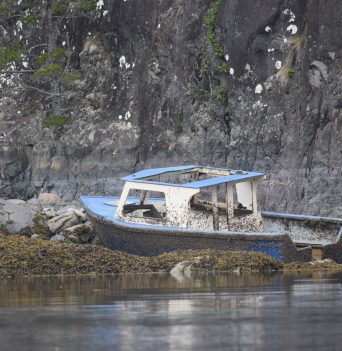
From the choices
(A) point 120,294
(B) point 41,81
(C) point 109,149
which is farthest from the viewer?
(B) point 41,81

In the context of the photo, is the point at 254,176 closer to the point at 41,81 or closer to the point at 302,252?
the point at 302,252

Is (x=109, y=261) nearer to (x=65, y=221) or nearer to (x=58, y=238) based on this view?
(x=58, y=238)

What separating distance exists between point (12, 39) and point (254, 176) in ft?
93.0

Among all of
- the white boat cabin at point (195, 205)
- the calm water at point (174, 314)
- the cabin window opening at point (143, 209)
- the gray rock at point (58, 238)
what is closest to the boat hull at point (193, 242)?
the white boat cabin at point (195, 205)

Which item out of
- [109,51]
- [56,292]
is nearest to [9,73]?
[109,51]

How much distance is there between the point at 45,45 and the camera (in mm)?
51812

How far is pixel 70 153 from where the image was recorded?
4734 cm

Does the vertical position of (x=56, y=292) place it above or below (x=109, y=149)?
below

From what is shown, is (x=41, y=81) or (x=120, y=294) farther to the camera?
(x=41, y=81)

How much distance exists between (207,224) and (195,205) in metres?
0.48

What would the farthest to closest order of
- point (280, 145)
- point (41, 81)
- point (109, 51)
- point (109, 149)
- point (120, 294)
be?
point (41, 81) → point (109, 51) → point (109, 149) → point (280, 145) → point (120, 294)

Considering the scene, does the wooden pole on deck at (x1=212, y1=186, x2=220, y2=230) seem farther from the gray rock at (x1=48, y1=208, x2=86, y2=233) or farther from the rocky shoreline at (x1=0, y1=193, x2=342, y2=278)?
the gray rock at (x1=48, y1=208, x2=86, y2=233)

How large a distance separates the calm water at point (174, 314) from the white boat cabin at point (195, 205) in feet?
Result: 17.9

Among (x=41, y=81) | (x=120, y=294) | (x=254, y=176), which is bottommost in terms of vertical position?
(x=120, y=294)
